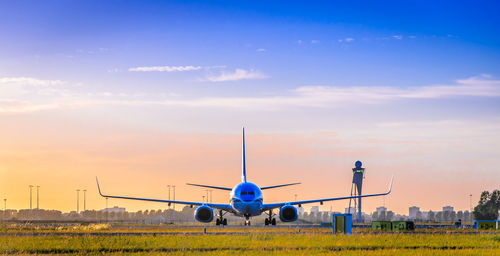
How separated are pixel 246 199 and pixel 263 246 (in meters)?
30.1

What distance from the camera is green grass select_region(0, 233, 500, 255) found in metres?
34.2

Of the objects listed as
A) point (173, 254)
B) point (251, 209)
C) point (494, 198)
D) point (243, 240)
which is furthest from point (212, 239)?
point (494, 198)

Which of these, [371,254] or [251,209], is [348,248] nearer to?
[371,254]

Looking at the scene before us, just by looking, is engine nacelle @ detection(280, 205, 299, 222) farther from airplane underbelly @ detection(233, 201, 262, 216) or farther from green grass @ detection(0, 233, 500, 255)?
green grass @ detection(0, 233, 500, 255)

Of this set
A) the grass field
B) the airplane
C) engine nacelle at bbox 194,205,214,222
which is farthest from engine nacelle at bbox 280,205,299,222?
the grass field

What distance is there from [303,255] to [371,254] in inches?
140

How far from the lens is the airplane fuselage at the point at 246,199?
67.7 m

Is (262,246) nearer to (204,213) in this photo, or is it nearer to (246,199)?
(246,199)

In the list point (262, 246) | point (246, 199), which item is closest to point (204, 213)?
point (246, 199)

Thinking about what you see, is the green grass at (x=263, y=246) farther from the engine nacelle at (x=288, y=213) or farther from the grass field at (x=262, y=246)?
the engine nacelle at (x=288, y=213)

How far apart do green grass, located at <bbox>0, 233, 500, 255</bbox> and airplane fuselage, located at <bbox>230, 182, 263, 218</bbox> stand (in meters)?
22.3

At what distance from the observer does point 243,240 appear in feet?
139

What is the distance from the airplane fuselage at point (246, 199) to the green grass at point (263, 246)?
2230cm

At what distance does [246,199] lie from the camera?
67625mm
